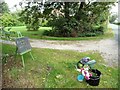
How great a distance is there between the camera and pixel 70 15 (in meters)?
10.8

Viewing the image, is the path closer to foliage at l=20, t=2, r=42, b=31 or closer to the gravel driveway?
the gravel driveway

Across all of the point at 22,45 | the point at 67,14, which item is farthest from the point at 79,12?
the point at 22,45

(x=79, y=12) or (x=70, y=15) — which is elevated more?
(x=79, y=12)

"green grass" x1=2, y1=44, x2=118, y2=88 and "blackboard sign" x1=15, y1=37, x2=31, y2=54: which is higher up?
"blackboard sign" x1=15, y1=37, x2=31, y2=54

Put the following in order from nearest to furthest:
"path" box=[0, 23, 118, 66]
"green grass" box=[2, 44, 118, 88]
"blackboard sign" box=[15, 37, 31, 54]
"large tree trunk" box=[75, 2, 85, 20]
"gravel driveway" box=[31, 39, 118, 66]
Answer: "green grass" box=[2, 44, 118, 88], "blackboard sign" box=[15, 37, 31, 54], "gravel driveway" box=[31, 39, 118, 66], "path" box=[0, 23, 118, 66], "large tree trunk" box=[75, 2, 85, 20]

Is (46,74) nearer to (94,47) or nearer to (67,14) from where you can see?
(94,47)

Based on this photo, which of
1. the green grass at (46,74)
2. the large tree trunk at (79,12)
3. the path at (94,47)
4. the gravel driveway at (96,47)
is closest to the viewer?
the green grass at (46,74)

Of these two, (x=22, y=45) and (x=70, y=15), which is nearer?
(x=22, y=45)

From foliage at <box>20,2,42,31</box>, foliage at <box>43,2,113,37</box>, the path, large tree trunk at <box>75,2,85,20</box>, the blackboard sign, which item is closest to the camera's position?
the blackboard sign

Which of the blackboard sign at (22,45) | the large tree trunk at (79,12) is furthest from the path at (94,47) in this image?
the large tree trunk at (79,12)

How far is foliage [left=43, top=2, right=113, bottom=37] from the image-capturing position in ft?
34.4

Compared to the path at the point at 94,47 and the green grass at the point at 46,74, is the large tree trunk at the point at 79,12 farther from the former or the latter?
the green grass at the point at 46,74

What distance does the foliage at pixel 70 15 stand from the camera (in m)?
10.5

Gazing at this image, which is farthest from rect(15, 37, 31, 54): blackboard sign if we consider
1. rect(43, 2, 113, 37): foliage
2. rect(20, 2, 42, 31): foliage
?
rect(20, 2, 42, 31): foliage
